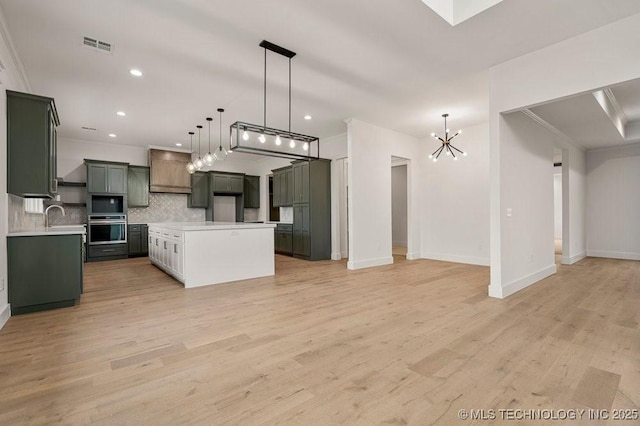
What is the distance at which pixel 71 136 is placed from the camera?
7238mm

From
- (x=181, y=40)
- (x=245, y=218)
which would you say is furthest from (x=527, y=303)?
(x=245, y=218)

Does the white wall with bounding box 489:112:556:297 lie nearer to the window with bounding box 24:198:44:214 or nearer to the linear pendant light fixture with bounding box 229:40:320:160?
the linear pendant light fixture with bounding box 229:40:320:160

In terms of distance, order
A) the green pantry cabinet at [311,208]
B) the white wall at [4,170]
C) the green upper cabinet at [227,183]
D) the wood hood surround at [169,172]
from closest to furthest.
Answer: the white wall at [4,170], the green pantry cabinet at [311,208], the wood hood surround at [169,172], the green upper cabinet at [227,183]

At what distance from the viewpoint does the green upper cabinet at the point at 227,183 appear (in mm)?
9133

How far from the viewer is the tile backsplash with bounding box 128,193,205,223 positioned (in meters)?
8.28

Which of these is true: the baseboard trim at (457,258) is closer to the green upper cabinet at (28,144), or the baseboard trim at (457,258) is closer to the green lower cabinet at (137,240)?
the green upper cabinet at (28,144)

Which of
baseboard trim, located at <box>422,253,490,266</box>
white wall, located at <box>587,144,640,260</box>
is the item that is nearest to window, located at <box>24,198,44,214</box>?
baseboard trim, located at <box>422,253,490,266</box>

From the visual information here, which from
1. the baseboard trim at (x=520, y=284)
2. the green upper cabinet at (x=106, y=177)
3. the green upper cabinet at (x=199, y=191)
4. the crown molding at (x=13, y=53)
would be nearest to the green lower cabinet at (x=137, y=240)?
the green upper cabinet at (x=106, y=177)

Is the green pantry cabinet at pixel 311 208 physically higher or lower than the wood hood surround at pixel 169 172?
lower

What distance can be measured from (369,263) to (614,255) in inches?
245

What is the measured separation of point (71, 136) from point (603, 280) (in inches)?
456

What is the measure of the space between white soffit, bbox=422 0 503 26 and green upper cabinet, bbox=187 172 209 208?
7903 millimetres

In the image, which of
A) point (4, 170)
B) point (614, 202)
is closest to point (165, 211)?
point (4, 170)

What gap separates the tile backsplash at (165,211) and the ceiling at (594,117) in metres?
8.87
